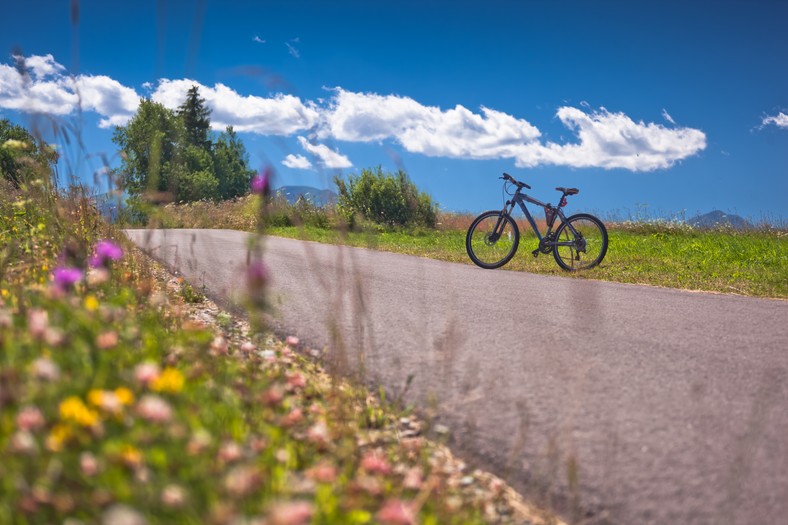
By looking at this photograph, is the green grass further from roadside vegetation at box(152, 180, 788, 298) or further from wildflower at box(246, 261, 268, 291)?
wildflower at box(246, 261, 268, 291)

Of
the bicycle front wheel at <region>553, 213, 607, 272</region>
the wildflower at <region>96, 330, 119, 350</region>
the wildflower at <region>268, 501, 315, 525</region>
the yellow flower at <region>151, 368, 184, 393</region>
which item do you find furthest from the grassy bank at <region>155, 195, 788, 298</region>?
the wildflower at <region>268, 501, 315, 525</region>

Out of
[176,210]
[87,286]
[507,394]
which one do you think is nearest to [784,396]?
[507,394]

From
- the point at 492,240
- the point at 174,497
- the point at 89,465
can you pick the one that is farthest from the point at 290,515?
the point at 492,240

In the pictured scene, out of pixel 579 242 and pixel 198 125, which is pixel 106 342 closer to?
pixel 579 242

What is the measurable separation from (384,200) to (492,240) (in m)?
14.1

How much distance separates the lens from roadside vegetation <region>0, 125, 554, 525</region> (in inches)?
65.3

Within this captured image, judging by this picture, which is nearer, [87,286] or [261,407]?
[261,407]

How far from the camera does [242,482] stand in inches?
62.2

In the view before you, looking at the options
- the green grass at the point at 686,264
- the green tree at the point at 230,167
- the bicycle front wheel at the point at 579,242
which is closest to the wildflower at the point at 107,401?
the green grass at the point at 686,264

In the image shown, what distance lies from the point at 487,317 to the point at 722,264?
7422 millimetres

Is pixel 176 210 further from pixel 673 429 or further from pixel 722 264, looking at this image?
pixel 673 429

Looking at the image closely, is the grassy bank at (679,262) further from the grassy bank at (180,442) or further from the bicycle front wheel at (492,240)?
the grassy bank at (180,442)

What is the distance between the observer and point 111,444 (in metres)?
1.71

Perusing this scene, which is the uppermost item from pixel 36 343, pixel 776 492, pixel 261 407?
pixel 36 343
